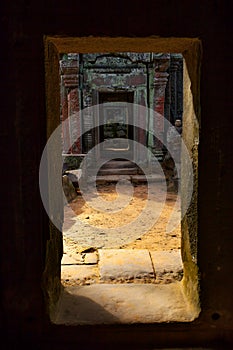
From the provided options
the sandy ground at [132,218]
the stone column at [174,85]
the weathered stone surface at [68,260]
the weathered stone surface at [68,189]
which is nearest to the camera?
the weathered stone surface at [68,260]

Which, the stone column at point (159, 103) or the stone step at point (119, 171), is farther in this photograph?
the stone column at point (159, 103)

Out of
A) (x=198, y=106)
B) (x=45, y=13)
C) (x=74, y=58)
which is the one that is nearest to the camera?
(x=45, y=13)

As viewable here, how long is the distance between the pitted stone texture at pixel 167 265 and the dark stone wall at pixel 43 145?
1.10 metres

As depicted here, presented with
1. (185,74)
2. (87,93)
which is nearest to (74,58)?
(87,93)

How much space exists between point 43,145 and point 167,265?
6.40 feet

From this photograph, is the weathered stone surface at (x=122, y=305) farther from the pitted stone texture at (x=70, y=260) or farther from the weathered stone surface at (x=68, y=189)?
the weathered stone surface at (x=68, y=189)

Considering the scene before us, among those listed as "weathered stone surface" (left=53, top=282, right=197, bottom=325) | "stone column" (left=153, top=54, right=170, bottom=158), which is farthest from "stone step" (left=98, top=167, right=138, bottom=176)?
"weathered stone surface" (left=53, top=282, right=197, bottom=325)

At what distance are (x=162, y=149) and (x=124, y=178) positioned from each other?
1935 mm

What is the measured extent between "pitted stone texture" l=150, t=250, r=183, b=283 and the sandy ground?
593 millimetres

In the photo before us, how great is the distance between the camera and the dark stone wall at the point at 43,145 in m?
1.85

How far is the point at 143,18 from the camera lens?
186 cm

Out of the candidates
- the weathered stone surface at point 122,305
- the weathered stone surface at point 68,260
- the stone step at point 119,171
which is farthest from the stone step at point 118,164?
the weathered stone surface at point 122,305

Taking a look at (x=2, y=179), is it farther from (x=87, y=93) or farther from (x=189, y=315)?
(x=87, y=93)

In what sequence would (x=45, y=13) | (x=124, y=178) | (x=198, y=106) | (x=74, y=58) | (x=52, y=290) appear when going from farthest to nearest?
1. (x=74, y=58)
2. (x=124, y=178)
3. (x=52, y=290)
4. (x=198, y=106)
5. (x=45, y=13)
